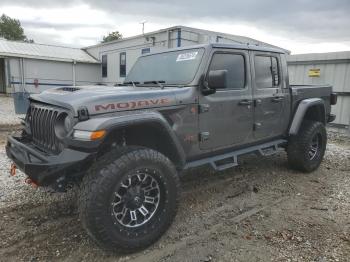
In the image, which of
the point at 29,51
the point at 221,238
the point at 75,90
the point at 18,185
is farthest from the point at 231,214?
the point at 29,51

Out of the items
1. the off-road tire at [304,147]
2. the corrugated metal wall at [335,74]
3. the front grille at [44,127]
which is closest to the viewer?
the front grille at [44,127]

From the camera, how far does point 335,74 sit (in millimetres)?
9344

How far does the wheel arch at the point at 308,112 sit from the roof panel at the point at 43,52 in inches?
710

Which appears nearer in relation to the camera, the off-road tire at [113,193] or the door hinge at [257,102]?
the off-road tire at [113,193]

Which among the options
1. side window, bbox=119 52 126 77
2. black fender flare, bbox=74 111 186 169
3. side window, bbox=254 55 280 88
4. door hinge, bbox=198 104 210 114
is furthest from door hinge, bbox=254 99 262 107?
side window, bbox=119 52 126 77

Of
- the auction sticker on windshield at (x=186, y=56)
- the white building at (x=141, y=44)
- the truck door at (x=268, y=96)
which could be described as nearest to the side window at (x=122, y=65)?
the white building at (x=141, y=44)

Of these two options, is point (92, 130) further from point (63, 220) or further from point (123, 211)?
point (63, 220)

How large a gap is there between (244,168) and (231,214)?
6.24ft

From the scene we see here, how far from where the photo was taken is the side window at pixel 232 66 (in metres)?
3.83

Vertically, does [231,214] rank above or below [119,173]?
below

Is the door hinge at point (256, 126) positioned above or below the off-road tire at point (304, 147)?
above

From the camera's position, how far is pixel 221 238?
3.14 m

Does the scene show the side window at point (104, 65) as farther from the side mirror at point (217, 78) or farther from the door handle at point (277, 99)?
the side mirror at point (217, 78)

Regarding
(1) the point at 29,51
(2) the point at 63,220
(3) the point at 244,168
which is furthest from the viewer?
(1) the point at 29,51
